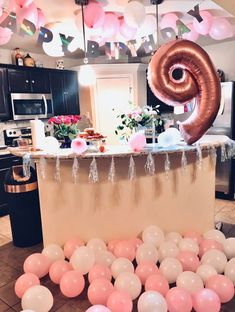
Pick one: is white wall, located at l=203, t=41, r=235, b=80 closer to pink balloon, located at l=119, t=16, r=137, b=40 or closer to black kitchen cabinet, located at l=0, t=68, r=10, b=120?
pink balloon, located at l=119, t=16, r=137, b=40

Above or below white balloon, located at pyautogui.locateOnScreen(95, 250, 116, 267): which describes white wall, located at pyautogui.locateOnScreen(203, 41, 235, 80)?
above

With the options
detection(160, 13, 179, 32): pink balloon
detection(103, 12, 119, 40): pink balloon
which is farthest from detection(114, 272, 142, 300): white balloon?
detection(160, 13, 179, 32): pink balloon

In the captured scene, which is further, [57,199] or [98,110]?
[98,110]

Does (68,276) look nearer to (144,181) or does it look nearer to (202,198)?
(144,181)

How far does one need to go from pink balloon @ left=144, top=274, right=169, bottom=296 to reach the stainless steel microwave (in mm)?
3096

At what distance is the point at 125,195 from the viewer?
260 centimetres

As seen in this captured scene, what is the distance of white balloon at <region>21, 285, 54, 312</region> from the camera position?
1808mm

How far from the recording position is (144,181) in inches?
102

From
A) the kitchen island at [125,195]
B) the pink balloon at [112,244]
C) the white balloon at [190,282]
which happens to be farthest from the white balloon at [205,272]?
the pink balloon at [112,244]

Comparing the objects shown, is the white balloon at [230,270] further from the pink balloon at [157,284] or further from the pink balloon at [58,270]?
the pink balloon at [58,270]

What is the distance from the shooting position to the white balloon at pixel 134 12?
2291 millimetres

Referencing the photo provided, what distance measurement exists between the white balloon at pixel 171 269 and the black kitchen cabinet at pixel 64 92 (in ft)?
10.8

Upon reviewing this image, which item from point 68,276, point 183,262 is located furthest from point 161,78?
point 68,276

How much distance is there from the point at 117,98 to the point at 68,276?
11.6ft
